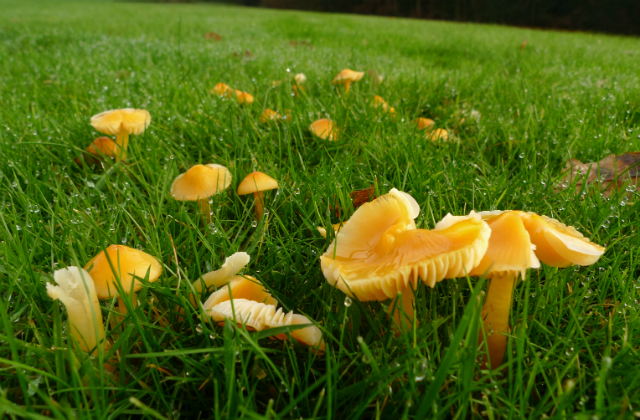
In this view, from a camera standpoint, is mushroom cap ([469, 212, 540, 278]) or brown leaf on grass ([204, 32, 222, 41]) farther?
brown leaf on grass ([204, 32, 222, 41])

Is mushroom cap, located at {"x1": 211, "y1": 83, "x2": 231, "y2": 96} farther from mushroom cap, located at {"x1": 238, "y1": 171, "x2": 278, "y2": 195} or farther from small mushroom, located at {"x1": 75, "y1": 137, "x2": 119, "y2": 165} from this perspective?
mushroom cap, located at {"x1": 238, "y1": 171, "x2": 278, "y2": 195}

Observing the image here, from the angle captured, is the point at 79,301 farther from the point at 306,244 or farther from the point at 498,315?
the point at 498,315

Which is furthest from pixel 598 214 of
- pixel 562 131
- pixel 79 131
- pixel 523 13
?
pixel 523 13

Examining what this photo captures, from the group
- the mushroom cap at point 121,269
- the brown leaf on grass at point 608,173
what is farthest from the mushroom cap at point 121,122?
the brown leaf on grass at point 608,173

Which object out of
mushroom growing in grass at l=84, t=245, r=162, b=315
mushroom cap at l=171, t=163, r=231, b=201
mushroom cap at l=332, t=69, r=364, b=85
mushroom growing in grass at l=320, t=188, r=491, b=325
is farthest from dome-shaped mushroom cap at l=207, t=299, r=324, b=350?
mushroom cap at l=332, t=69, r=364, b=85

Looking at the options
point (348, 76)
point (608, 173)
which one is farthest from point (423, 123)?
point (608, 173)

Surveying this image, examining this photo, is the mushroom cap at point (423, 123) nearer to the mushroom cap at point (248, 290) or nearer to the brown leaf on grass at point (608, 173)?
the brown leaf on grass at point (608, 173)
